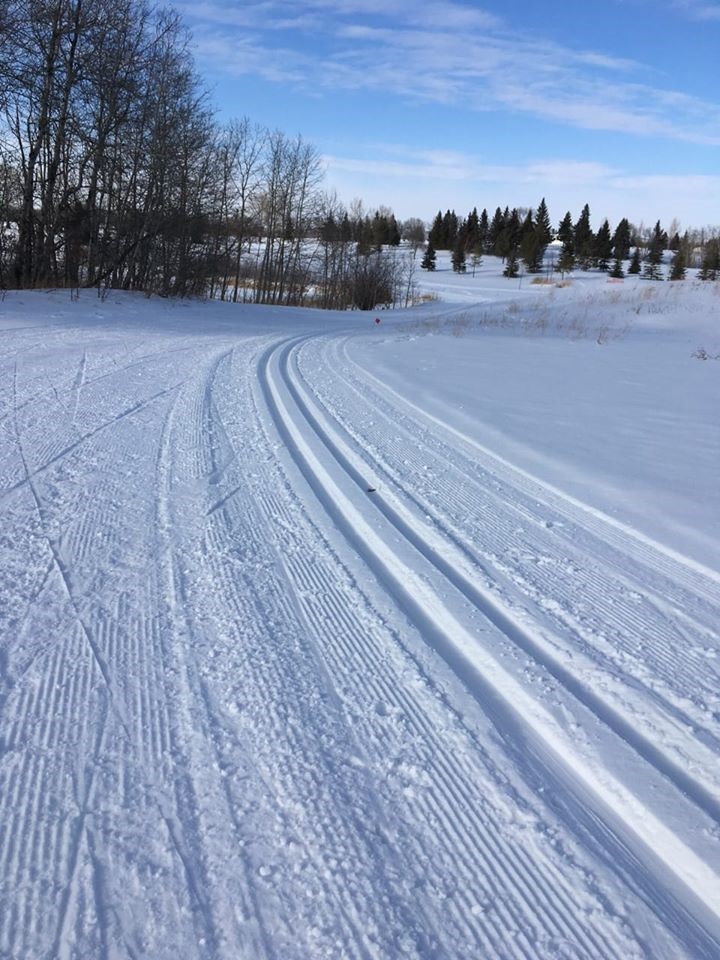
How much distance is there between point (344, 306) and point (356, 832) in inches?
1647

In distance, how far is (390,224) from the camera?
92.1 m

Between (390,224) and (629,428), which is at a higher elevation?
(390,224)

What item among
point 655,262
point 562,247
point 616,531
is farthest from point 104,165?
point 562,247

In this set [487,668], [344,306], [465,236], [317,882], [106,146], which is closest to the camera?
[317,882]

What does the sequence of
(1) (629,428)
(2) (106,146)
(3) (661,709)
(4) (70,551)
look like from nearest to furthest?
(3) (661,709)
(4) (70,551)
(1) (629,428)
(2) (106,146)

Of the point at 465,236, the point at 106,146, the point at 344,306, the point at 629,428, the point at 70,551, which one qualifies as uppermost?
the point at 465,236

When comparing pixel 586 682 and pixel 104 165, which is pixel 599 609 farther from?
pixel 104 165

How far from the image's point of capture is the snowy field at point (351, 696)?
1.61 meters

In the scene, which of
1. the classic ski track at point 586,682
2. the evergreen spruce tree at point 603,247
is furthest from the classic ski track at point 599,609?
the evergreen spruce tree at point 603,247

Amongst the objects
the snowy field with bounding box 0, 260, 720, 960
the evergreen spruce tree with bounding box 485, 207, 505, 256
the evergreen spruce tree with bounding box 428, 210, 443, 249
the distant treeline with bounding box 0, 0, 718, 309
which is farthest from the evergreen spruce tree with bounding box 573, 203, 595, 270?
the snowy field with bounding box 0, 260, 720, 960

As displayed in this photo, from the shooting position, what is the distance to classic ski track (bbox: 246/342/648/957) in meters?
1.59

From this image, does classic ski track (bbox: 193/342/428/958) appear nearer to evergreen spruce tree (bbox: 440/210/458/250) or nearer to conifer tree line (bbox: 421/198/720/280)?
conifer tree line (bbox: 421/198/720/280)

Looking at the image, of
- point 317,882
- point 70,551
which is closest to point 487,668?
point 317,882

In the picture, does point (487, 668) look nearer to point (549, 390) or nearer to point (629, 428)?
point (629, 428)
